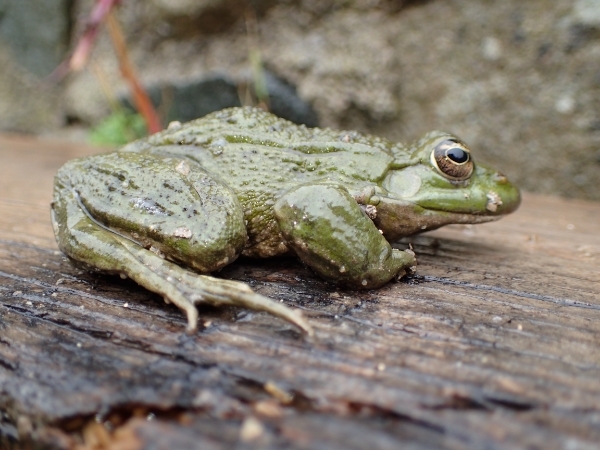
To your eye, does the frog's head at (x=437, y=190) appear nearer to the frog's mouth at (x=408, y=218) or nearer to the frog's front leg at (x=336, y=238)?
the frog's mouth at (x=408, y=218)

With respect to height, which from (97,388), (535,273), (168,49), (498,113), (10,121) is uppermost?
(168,49)

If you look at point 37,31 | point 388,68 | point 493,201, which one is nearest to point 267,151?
point 493,201

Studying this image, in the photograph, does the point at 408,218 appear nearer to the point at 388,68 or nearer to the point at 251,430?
the point at 251,430

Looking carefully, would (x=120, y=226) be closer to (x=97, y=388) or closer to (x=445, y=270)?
(x=97, y=388)

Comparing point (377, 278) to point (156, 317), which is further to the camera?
point (377, 278)

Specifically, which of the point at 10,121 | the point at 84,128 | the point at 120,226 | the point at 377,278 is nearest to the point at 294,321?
the point at 377,278

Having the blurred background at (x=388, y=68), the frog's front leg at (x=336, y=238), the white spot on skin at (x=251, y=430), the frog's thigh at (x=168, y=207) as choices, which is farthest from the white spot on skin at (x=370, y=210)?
the blurred background at (x=388, y=68)

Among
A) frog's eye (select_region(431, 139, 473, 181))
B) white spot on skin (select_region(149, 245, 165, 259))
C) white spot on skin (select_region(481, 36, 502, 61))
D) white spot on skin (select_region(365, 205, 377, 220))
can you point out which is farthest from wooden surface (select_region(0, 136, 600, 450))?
white spot on skin (select_region(481, 36, 502, 61))
